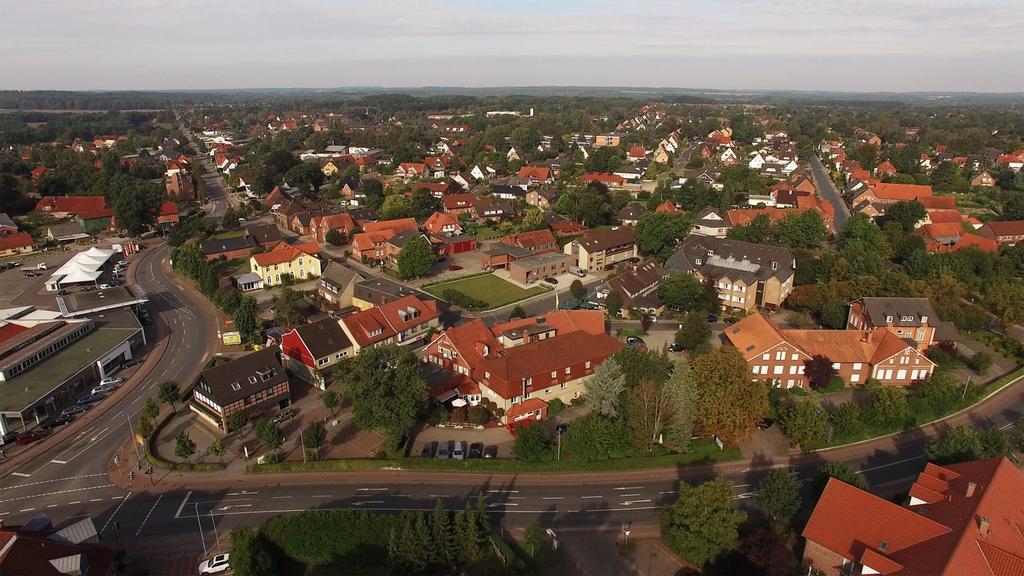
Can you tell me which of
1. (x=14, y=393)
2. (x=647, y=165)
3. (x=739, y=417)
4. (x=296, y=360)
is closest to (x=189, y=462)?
(x=296, y=360)

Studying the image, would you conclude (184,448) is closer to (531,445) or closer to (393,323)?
(393,323)

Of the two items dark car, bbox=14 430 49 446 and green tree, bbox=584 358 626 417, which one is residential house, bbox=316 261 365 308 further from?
green tree, bbox=584 358 626 417

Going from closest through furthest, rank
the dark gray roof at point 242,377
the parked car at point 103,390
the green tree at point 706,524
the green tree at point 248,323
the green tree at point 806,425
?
the green tree at point 706,524, the green tree at point 806,425, the dark gray roof at point 242,377, the parked car at point 103,390, the green tree at point 248,323

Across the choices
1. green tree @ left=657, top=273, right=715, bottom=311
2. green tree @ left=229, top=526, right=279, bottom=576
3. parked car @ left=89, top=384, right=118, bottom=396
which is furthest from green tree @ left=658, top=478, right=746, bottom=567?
parked car @ left=89, top=384, right=118, bottom=396

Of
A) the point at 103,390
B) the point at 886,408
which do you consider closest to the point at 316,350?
the point at 103,390

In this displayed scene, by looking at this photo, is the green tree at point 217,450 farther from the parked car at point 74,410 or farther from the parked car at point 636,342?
the parked car at point 636,342

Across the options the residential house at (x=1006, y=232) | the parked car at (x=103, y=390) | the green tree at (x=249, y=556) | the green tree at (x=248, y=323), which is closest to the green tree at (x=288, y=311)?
the green tree at (x=248, y=323)

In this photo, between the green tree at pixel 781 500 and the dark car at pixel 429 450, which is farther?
the dark car at pixel 429 450
